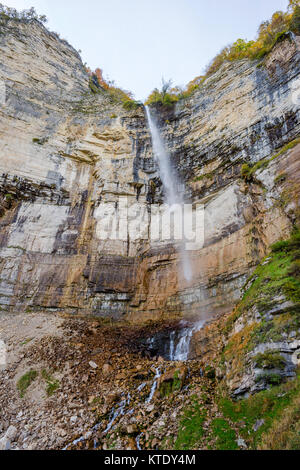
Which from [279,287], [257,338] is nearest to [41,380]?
[257,338]

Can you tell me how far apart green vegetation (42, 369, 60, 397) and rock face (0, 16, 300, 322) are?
5.89m

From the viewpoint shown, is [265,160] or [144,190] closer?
[265,160]

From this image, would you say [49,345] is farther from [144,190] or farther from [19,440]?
[144,190]

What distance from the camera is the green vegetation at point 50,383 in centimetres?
957

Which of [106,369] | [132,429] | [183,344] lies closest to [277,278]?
[132,429]

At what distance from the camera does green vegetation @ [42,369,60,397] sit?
31.4 ft

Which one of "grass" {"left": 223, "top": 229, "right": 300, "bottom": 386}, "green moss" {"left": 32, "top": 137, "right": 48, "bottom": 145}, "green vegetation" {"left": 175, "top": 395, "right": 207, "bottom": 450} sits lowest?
"green vegetation" {"left": 175, "top": 395, "right": 207, "bottom": 450}

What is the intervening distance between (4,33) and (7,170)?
577 inches

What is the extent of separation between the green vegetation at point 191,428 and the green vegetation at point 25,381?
644 cm

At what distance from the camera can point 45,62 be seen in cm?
2494

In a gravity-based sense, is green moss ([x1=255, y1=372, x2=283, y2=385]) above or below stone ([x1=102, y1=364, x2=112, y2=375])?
above

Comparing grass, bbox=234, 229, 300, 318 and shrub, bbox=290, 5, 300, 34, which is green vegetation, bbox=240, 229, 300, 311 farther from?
shrub, bbox=290, 5, 300, 34
